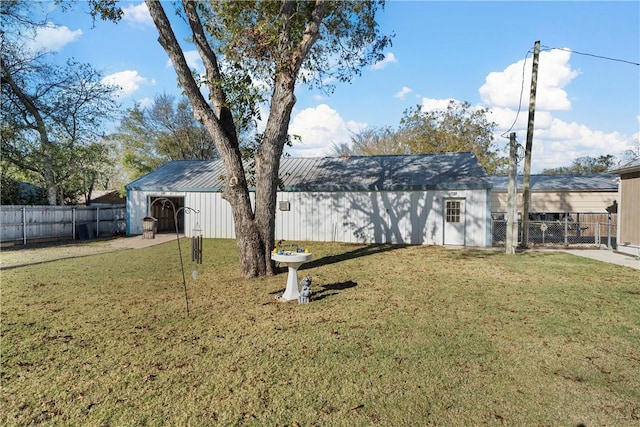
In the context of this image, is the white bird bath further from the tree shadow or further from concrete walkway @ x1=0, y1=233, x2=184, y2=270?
concrete walkway @ x1=0, y1=233, x2=184, y2=270

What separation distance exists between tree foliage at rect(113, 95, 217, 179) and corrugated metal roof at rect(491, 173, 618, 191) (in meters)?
24.1

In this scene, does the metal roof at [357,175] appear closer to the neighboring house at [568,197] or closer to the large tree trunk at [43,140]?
the large tree trunk at [43,140]

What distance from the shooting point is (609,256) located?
36.6 ft

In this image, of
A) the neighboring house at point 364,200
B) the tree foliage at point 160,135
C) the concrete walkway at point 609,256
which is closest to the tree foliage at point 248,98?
the neighboring house at point 364,200

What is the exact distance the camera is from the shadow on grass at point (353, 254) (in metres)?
10.1

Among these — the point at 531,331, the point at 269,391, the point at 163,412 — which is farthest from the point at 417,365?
the point at 163,412

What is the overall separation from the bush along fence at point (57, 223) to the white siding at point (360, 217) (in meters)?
3.40

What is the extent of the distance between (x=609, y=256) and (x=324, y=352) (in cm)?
1127

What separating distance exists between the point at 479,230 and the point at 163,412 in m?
13.0

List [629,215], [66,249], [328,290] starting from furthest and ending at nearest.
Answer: [66,249]
[629,215]
[328,290]

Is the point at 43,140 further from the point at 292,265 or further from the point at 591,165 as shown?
the point at 591,165

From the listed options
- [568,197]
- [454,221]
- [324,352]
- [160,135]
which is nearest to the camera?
[324,352]

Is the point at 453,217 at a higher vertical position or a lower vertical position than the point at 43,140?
lower

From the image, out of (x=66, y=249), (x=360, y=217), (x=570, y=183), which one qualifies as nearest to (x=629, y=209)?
(x=360, y=217)
